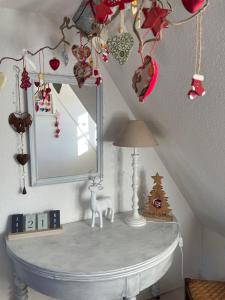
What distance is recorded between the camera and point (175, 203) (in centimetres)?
234

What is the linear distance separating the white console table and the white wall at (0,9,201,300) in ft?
0.66

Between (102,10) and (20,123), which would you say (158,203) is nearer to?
(20,123)

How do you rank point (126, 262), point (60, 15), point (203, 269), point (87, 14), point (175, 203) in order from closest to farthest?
point (87, 14), point (126, 262), point (60, 15), point (175, 203), point (203, 269)

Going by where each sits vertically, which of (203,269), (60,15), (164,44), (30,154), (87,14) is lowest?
(203,269)

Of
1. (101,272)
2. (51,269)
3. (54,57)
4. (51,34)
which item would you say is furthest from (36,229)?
(51,34)

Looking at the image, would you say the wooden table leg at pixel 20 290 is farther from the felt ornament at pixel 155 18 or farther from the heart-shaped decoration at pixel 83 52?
the felt ornament at pixel 155 18

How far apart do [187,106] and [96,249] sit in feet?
2.87

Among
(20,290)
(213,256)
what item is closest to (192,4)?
(20,290)

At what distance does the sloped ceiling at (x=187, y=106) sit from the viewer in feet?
3.73

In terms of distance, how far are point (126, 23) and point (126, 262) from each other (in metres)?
1.15

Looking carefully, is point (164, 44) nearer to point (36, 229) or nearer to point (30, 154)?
point (30, 154)

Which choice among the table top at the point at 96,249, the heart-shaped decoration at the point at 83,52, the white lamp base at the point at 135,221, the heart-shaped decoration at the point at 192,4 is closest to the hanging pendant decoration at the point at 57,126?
the heart-shaped decoration at the point at 83,52

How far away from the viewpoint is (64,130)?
1772mm

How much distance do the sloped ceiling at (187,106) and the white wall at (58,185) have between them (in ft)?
0.24
